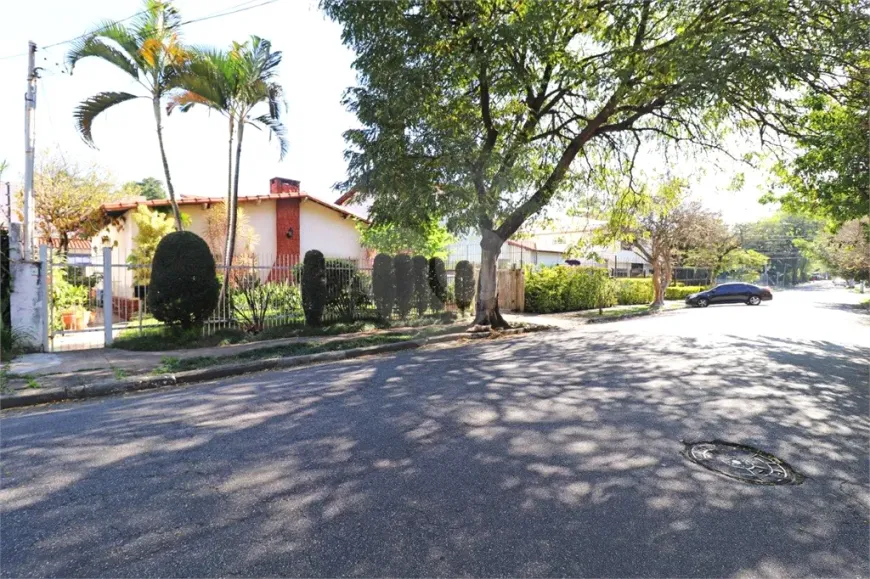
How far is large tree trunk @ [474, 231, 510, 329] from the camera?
1369cm

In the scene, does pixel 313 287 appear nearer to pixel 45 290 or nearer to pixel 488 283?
pixel 488 283

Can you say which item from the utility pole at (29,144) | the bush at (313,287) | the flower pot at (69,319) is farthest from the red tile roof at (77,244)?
the bush at (313,287)

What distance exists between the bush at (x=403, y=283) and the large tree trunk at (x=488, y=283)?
2416 mm

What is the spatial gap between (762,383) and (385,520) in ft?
20.0

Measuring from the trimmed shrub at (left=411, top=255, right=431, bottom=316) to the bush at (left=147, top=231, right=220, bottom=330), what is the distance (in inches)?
266

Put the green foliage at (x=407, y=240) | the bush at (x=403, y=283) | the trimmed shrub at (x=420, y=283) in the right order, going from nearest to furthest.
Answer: the bush at (x=403, y=283) < the trimmed shrub at (x=420, y=283) < the green foliage at (x=407, y=240)

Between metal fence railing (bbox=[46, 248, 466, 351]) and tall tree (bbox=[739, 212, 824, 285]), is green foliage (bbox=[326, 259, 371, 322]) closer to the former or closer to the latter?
metal fence railing (bbox=[46, 248, 466, 351])

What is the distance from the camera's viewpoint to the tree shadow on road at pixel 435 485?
102 inches

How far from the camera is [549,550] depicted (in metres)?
2.64

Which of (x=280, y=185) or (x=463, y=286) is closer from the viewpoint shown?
(x=463, y=286)

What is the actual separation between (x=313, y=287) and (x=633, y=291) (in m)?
21.5

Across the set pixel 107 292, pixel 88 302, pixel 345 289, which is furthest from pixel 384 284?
pixel 88 302

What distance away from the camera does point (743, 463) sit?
154 inches

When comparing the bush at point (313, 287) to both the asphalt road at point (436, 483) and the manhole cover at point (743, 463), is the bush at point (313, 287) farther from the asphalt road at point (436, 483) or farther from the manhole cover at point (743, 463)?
the manhole cover at point (743, 463)
